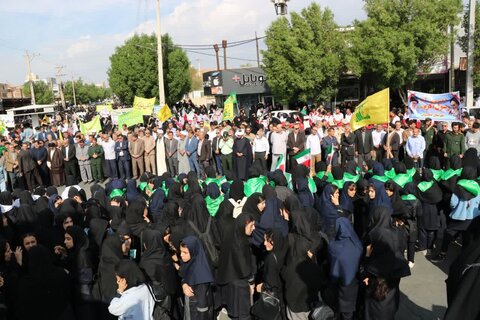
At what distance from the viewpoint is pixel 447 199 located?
261 inches

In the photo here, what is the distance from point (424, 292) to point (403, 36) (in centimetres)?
1733

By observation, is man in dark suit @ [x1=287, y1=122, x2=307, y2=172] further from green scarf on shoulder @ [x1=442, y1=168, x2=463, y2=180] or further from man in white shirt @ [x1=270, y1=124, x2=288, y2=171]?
green scarf on shoulder @ [x1=442, y1=168, x2=463, y2=180]

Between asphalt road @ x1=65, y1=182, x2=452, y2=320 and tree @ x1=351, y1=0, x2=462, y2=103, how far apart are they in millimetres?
15834

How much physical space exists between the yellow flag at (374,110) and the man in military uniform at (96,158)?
7333 mm

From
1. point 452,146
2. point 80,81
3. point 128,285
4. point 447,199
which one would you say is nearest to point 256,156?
point 452,146

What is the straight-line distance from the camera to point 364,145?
11.4 metres

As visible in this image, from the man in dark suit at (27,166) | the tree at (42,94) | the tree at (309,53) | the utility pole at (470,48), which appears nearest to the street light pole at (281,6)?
the tree at (309,53)

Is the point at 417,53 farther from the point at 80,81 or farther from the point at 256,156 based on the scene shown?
the point at 80,81

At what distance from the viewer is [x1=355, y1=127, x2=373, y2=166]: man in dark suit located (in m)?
11.4

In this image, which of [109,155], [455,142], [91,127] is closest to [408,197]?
[455,142]

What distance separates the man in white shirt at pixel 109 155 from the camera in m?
12.7

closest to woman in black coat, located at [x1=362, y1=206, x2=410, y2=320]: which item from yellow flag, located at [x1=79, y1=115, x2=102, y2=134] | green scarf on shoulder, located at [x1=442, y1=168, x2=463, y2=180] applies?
green scarf on shoulder, located at [x1=442, y1=168, x2=463, y2=180]

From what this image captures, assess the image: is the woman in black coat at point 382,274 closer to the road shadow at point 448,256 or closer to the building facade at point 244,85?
the road shadow at point 448,256

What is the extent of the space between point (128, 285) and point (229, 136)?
27.7ft
